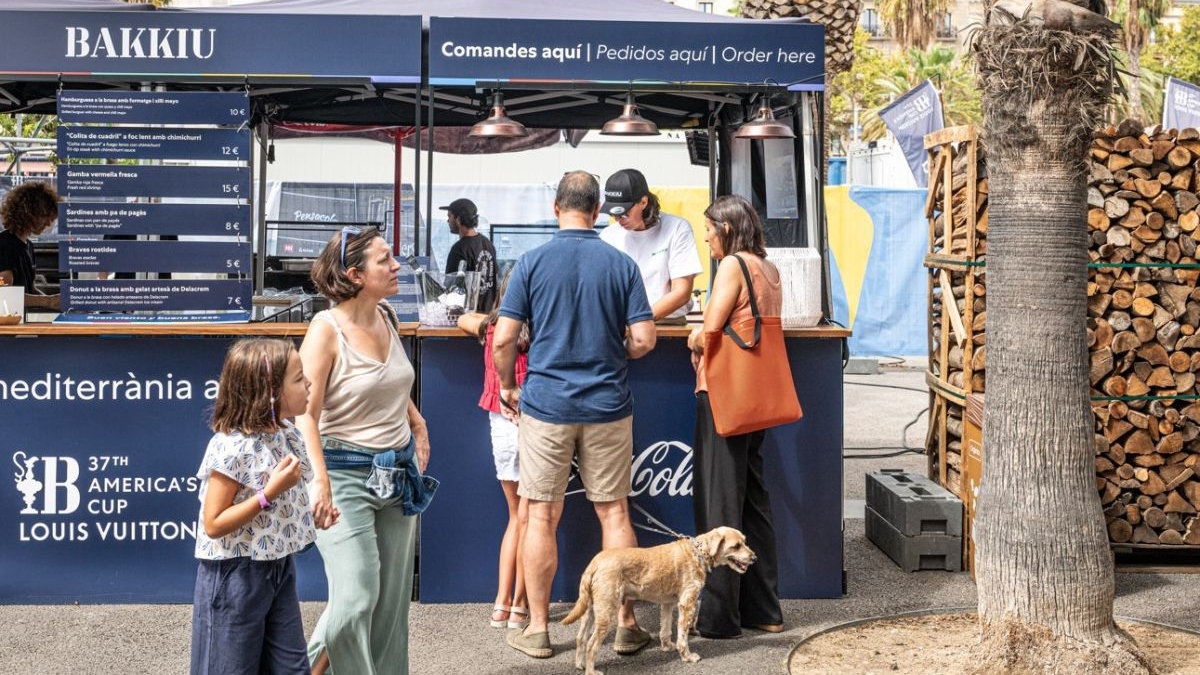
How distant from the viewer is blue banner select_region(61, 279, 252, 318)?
6.55 m

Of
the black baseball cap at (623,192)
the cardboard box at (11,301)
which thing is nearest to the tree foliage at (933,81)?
the black baseball cap at (623,192)

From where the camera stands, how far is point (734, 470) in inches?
229

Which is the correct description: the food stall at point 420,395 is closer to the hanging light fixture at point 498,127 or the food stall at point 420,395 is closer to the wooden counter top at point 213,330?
the wooden counter top at point 213,330

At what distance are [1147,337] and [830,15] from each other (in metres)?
8.61

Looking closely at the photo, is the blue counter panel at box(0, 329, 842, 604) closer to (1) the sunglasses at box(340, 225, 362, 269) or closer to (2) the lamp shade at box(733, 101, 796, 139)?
(2) the lamp shade at box(733, 101, 796, 139)

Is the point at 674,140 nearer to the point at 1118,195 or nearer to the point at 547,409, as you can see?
the point at 1118,195

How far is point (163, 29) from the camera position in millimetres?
6598

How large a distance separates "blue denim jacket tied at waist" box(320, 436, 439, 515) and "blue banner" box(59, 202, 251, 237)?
269cm

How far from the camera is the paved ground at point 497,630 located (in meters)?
5.45

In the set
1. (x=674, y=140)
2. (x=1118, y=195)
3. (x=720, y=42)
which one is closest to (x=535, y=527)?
(x=720, y=42)

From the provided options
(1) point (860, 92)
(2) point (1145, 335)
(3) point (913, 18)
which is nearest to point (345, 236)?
(2) point (1145, 335)

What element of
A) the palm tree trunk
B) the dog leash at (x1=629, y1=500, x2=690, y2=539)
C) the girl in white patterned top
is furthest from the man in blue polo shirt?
the girl in white patterned top

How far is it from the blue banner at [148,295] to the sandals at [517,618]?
7.02ft

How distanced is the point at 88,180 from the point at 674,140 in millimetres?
18915
